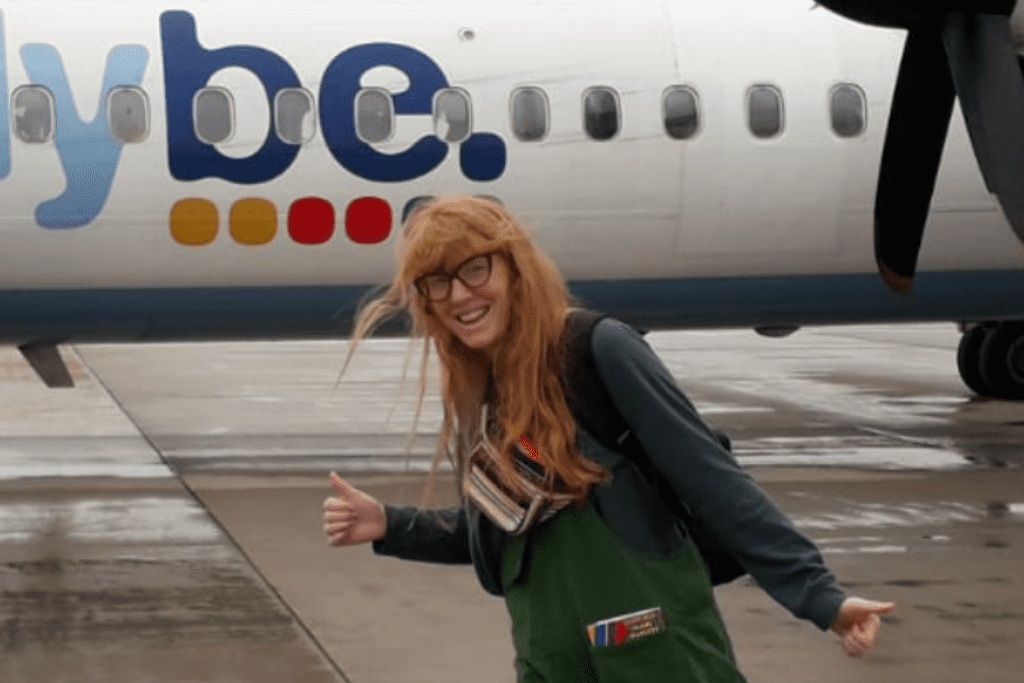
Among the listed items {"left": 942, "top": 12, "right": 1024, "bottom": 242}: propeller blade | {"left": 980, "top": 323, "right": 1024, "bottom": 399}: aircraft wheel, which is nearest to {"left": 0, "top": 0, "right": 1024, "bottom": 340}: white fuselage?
{"left": 980, "top": 323, "right": 1024, "bottom": 399}: aircraft wheel

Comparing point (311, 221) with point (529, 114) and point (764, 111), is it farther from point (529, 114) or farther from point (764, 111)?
point (764, 111)

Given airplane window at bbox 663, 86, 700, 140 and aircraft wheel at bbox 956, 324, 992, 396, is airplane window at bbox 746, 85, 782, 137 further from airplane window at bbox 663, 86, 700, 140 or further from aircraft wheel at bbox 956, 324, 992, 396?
aircraft wheel at bbox 956, 324, 992, 396

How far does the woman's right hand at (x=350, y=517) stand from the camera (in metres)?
4.43

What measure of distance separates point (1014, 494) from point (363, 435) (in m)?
5.90

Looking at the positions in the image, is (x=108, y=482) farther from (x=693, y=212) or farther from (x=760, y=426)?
(x=760, y=426)

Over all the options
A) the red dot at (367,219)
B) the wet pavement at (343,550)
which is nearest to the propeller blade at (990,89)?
the wet pavement at (343,550)

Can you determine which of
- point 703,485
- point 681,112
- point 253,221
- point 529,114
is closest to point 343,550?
point 253,221

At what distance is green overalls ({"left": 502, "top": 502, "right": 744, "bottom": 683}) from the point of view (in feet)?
13.5

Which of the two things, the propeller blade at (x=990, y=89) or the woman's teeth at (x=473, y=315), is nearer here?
the woman's teeth at (x=473, y=315)

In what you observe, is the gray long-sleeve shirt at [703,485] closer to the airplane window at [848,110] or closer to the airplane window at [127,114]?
the airplane window at [127,114]

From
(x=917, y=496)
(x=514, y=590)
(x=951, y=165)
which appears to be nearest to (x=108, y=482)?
(x=917, y=496)

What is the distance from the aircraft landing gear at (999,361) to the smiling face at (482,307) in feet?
50.5

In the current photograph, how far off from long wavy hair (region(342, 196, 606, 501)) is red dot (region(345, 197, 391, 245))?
9.72m

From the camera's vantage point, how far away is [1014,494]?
42.2ft
